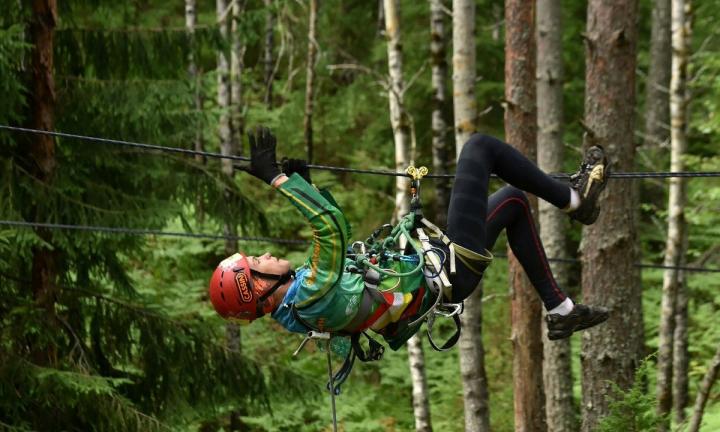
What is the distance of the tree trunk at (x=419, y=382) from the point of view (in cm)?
941

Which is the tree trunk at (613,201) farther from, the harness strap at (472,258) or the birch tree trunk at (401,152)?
the birch tree trunk at (401,152)

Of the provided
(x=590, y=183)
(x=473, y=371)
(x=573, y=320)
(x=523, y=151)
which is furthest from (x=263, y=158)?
(x=473, y=371)

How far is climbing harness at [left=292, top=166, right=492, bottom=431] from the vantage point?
4230 millimetres

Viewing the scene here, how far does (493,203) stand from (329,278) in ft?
3.84

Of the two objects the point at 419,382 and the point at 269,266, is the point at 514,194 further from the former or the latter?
the point at 419,382

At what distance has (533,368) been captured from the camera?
8.72 m

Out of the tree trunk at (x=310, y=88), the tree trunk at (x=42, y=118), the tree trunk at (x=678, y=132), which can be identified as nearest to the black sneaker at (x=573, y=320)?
the tree trunk at (x=42, y=118)

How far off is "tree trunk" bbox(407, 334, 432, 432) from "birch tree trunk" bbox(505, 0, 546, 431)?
1149 mm

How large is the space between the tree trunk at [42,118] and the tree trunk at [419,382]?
3.93m

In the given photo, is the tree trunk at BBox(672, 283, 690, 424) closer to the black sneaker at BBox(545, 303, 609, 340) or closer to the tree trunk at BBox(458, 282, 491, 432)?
the tree trunk at BBox(458, 282, 491, 432)

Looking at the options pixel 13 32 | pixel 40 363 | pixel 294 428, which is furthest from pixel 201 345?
pixel 294 428

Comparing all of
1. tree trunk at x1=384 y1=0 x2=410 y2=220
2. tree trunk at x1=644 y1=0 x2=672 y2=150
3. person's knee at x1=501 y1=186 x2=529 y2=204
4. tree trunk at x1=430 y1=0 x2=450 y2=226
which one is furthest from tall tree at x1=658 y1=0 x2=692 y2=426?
person's knee at x1=501 y1=186 x2=529 y2=204

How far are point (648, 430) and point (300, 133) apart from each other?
11650 mm

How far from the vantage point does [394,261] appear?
172 inches
